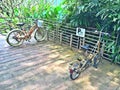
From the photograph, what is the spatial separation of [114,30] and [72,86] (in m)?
1.57

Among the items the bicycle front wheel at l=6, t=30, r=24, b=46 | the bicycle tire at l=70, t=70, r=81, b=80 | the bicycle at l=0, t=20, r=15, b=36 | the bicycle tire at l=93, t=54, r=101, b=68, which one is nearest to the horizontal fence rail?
the bicycle tire at l=93, t=54, r=101, b=68

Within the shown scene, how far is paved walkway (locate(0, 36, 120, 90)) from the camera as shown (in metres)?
2.64

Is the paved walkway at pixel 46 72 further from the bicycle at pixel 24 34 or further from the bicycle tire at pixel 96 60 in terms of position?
the bicycle at pixel 24 34

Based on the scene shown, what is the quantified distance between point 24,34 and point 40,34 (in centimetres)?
56

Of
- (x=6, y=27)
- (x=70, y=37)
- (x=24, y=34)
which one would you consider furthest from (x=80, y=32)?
(x=6, y=27)

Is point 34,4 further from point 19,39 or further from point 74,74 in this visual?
point 74,74

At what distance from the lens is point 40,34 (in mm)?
4949

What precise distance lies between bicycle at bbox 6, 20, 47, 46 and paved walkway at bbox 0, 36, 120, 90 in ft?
1.04

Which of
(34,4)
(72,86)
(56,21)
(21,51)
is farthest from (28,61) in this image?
(34,4)

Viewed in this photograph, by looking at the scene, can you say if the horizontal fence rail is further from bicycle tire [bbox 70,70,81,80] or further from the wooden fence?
bicycle tire [bbox 70,70,81,80]

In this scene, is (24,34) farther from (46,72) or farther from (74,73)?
(74,73)

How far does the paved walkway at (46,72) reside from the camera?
264cm

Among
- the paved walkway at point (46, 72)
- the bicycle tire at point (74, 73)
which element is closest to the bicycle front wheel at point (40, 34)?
the paved walkway at point (46, 72)

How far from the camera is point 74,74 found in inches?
112
